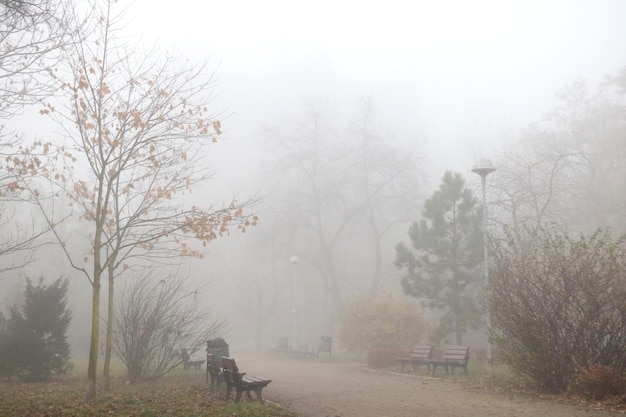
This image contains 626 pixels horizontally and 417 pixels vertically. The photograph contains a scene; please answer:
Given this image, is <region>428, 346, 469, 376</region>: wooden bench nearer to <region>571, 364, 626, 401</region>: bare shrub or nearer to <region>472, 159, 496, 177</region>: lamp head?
<region>472, 159, 496, 177</region>: lamp head

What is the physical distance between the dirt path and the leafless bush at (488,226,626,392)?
1.00 m

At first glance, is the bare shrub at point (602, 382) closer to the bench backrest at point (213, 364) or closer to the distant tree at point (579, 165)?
the bench backrest at point (213, 364)

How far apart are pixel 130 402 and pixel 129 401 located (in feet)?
0.30

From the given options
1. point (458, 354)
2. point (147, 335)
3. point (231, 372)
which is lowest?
point (231, 372)

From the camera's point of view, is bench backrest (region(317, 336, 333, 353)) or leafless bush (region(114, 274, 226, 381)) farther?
bench backrest (region(317, 336, 333, 353))

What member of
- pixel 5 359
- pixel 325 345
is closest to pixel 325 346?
pixel 325 345

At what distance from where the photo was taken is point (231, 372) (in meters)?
11.1

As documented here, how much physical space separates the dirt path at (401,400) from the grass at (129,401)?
4.36ft

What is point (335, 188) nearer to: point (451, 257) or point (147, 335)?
point (451, 257)

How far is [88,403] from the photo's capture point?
34.1 ft

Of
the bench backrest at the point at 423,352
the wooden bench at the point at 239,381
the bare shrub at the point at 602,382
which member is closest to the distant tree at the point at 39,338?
the wooden bench at the point at 239,381

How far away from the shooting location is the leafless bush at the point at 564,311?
11.1 meters

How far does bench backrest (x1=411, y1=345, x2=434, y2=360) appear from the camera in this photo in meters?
18.2

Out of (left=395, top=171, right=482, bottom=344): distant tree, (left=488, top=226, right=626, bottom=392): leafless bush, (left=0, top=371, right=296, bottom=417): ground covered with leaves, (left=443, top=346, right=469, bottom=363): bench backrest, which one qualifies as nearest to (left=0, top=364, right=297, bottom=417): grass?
(left=0, top=371, right=296, bottom=417): ground covered with leaves
